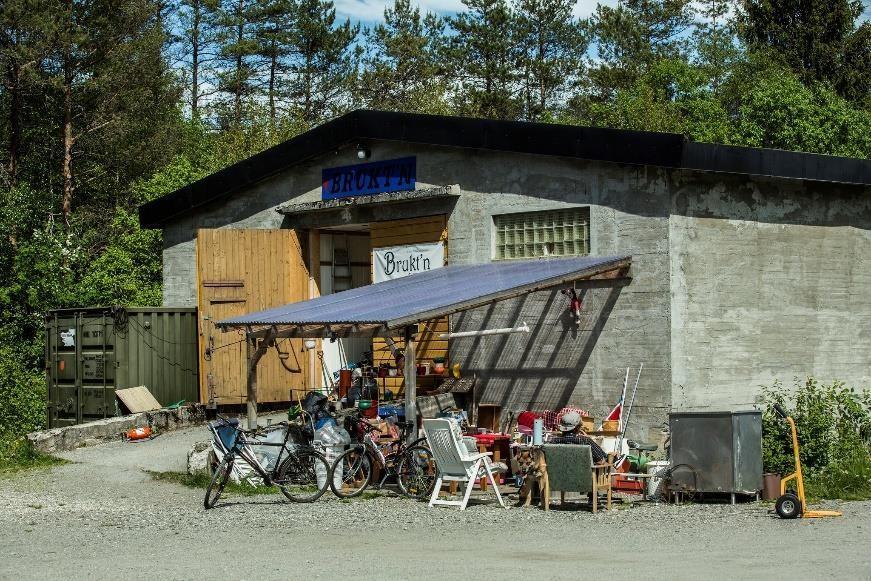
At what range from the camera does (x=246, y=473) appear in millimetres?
14039

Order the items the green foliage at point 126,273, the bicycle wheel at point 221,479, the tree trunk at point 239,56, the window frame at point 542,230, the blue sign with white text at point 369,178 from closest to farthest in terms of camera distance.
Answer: the bicycle wheel at point 221,479 < the window frame at point 542,230 < the blue sign with white text at point 369,178 < the green foliage at point 126,273 < the tree trunk at point 239,56

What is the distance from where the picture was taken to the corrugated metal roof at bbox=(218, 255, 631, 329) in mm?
13156

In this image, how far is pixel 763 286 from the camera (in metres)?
15.5

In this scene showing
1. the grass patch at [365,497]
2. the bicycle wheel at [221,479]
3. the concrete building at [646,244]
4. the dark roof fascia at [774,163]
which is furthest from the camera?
the concrete building at [646,244]

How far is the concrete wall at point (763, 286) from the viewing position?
48.9 ft

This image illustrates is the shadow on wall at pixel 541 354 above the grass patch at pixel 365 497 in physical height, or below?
above

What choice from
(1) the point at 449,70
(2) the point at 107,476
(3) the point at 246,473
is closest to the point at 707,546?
(3) the point at 246,473

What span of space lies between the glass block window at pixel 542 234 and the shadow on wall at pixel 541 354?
679mm

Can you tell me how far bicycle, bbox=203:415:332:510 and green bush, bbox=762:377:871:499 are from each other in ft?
18.0

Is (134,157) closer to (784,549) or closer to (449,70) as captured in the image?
(449,70)

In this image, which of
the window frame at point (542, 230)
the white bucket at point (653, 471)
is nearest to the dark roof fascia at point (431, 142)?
the window frame at point (542, 230)

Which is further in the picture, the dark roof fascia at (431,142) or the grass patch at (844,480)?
the dark roof fascia at (431,142)

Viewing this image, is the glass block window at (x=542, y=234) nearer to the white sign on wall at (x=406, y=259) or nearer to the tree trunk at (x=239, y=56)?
the white sign on wall at (x=406, y=259)

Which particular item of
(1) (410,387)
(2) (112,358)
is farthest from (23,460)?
(1) (410,387)
